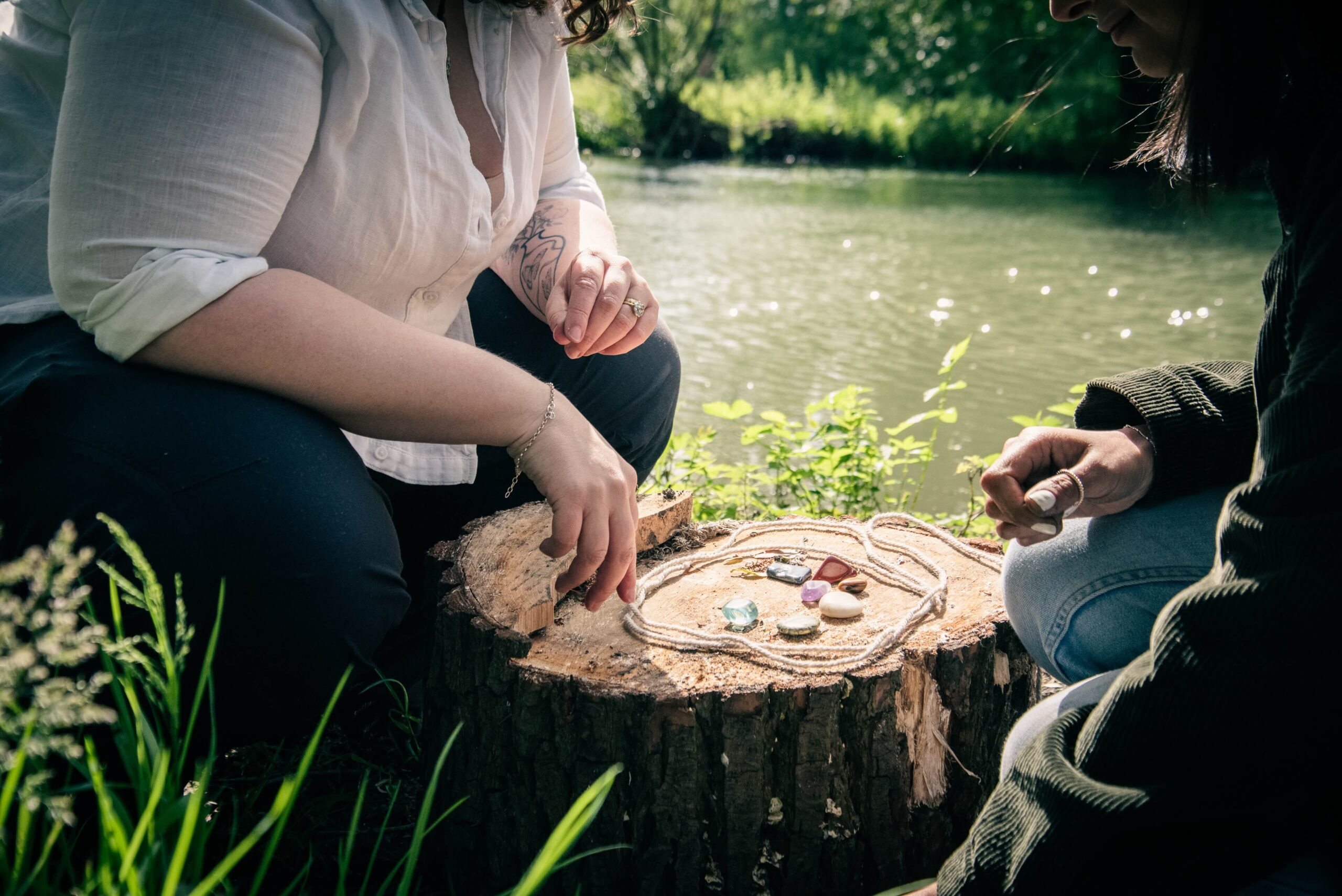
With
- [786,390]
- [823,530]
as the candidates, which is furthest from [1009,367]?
[823,530]

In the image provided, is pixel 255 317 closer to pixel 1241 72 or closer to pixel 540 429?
pixel 540 429

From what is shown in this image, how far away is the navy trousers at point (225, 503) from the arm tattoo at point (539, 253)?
0.54 metres

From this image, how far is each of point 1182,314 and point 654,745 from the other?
5.15 m

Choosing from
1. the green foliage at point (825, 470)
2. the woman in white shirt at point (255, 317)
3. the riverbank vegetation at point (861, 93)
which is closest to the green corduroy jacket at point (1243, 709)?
the woman in white shirt at point (255, 317)

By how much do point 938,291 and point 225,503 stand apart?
529 cm

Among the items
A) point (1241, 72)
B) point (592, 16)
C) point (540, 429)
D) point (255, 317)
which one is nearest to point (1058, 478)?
point (1241, 72)

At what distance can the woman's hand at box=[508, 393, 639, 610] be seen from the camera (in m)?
1.30

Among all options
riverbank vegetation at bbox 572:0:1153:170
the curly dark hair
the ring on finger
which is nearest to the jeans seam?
the ring on finger

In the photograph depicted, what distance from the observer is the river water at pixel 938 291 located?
4.35 m

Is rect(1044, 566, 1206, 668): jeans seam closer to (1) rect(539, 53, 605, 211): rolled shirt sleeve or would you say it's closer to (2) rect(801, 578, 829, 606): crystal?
(2) rect(801, 578, 829, 606): crystal

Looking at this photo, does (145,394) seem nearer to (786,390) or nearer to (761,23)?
(786,390)

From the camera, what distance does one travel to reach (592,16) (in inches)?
66.5

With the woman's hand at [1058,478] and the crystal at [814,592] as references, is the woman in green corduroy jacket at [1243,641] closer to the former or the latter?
the woman's hand at [1058,478]

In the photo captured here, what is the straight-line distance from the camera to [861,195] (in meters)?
10.1
